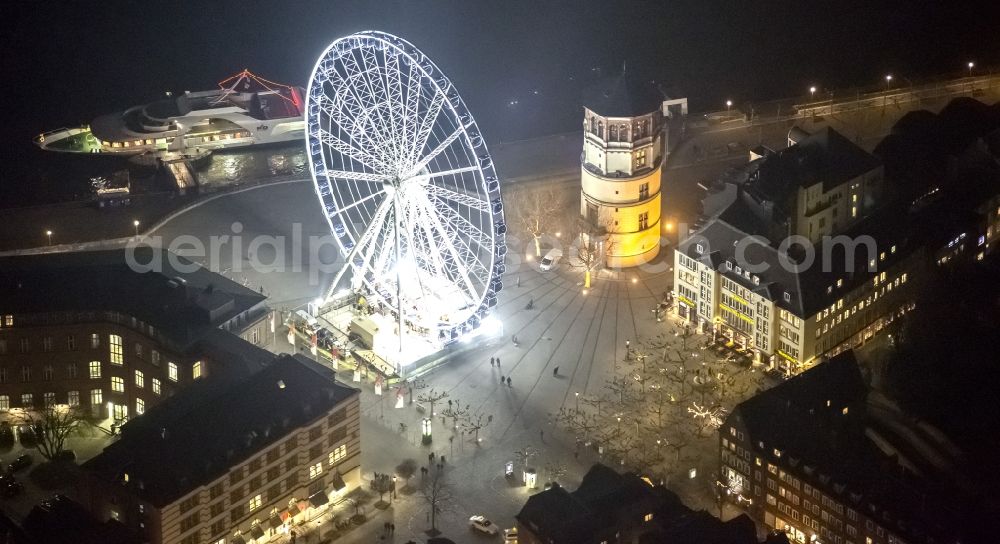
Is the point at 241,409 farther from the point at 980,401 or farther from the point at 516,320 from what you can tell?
the point at 980,401

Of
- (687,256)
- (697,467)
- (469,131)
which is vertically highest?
(469,131)

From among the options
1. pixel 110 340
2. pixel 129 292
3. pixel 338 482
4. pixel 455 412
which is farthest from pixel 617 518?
pixel 129 292

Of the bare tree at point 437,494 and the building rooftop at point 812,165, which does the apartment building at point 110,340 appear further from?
the building rooftop at point 812,165

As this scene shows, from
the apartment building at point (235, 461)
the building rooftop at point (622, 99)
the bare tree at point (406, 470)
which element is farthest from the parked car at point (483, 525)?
the building rooftop at point (622, 99)

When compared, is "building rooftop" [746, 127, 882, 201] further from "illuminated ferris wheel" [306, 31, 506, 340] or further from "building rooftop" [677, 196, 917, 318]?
"illuminated ferris wheel" [306, 31, 506, 340]

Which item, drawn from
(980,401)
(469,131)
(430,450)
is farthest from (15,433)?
(980,401)

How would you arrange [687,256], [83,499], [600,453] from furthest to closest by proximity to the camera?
[687,256] < [600,453] < [83,499]

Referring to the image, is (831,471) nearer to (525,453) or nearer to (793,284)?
(793,284)
